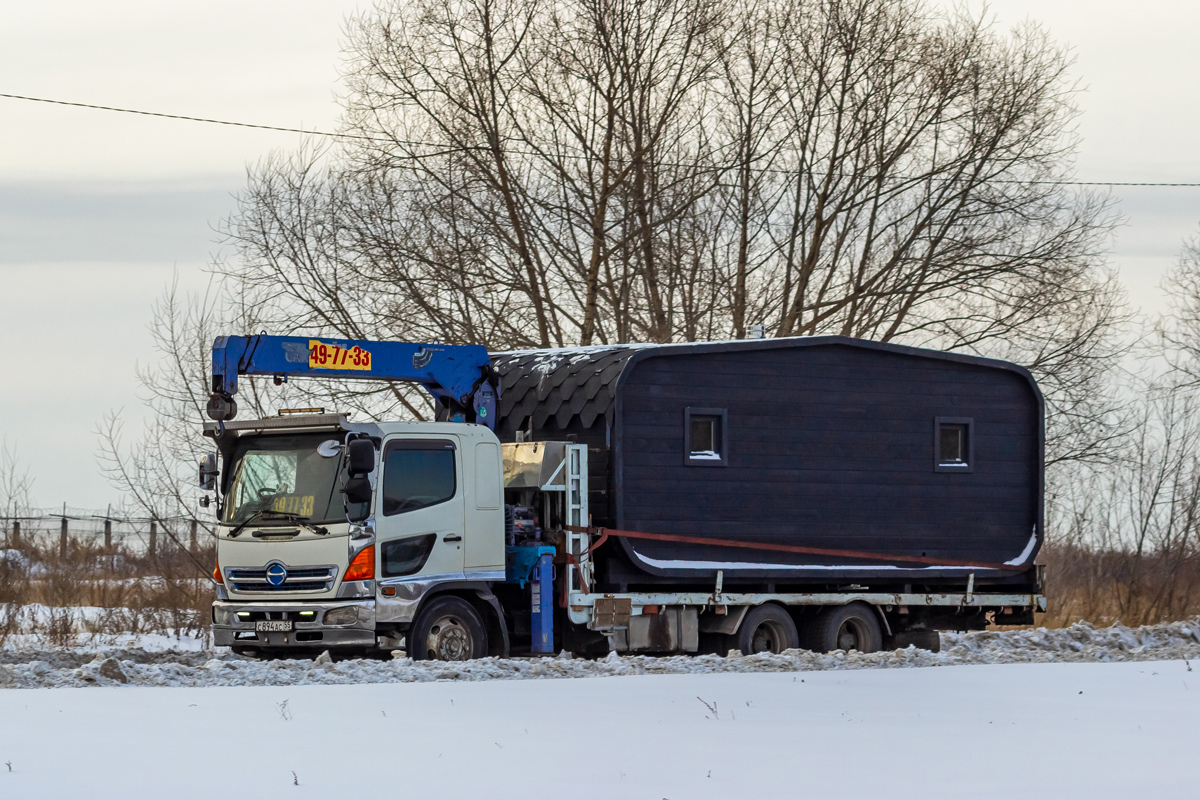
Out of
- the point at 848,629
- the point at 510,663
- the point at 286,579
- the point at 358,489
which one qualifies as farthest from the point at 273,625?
the point at 848,629

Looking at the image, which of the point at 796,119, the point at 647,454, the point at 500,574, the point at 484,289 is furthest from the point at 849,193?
the point at 500,574


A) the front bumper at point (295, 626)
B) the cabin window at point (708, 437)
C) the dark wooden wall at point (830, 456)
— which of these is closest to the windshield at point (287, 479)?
the front bumper at point (295, 626)

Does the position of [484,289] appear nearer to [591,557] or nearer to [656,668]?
→ [591,557]

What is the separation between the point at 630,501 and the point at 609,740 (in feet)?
26.3

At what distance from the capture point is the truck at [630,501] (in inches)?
653

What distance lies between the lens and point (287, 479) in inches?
662

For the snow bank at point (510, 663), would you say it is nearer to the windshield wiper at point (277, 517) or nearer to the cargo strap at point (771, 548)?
the cargo strap at point (771, 548)

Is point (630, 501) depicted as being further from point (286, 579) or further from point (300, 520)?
point (286, 579)

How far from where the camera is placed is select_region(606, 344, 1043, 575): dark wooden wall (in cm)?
1880

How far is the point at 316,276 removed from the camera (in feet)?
95.0

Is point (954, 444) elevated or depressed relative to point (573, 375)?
depressed

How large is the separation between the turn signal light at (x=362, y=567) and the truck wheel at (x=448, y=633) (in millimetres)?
785

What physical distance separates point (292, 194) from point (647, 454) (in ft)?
40.6

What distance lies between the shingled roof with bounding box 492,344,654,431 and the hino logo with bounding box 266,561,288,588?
3916mm
